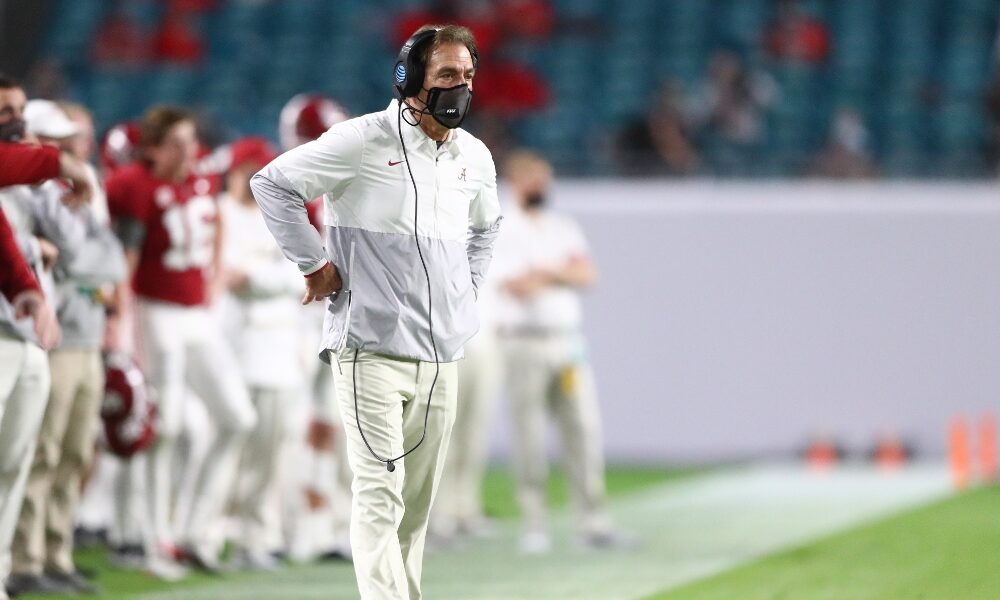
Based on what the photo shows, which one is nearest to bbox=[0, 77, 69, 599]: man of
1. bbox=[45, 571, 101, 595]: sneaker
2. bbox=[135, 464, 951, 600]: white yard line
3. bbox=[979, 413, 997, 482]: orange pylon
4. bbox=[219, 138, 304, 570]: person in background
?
bbox=[45, 571, 101, 595]: sneaker

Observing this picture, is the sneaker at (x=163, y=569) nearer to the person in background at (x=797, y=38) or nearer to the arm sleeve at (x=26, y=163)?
the arm sleeve at (x=26, y=163)

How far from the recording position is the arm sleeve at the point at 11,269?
6.52m

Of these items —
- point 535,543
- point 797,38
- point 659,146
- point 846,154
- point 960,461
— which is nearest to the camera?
point 535,543

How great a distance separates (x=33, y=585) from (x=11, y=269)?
1.95m

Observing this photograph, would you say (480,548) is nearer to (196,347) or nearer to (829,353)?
(196,347)

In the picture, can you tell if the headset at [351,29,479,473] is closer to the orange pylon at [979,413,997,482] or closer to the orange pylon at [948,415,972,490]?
the orange pylon at [948,415,972,490]

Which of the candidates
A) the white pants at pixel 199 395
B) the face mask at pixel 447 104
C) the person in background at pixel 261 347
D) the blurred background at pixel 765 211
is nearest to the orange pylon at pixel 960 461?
the blurred background at pixel 765 211

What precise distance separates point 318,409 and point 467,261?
356cm

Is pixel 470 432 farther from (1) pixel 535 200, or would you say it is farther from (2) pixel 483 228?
(2) pixel 483 228

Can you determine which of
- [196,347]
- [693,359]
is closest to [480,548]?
[196,347]

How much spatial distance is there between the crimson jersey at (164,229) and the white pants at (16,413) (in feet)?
5.65

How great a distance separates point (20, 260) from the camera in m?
6.57

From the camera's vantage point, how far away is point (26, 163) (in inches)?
258

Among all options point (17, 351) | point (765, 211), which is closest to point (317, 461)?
point (17, 351)
